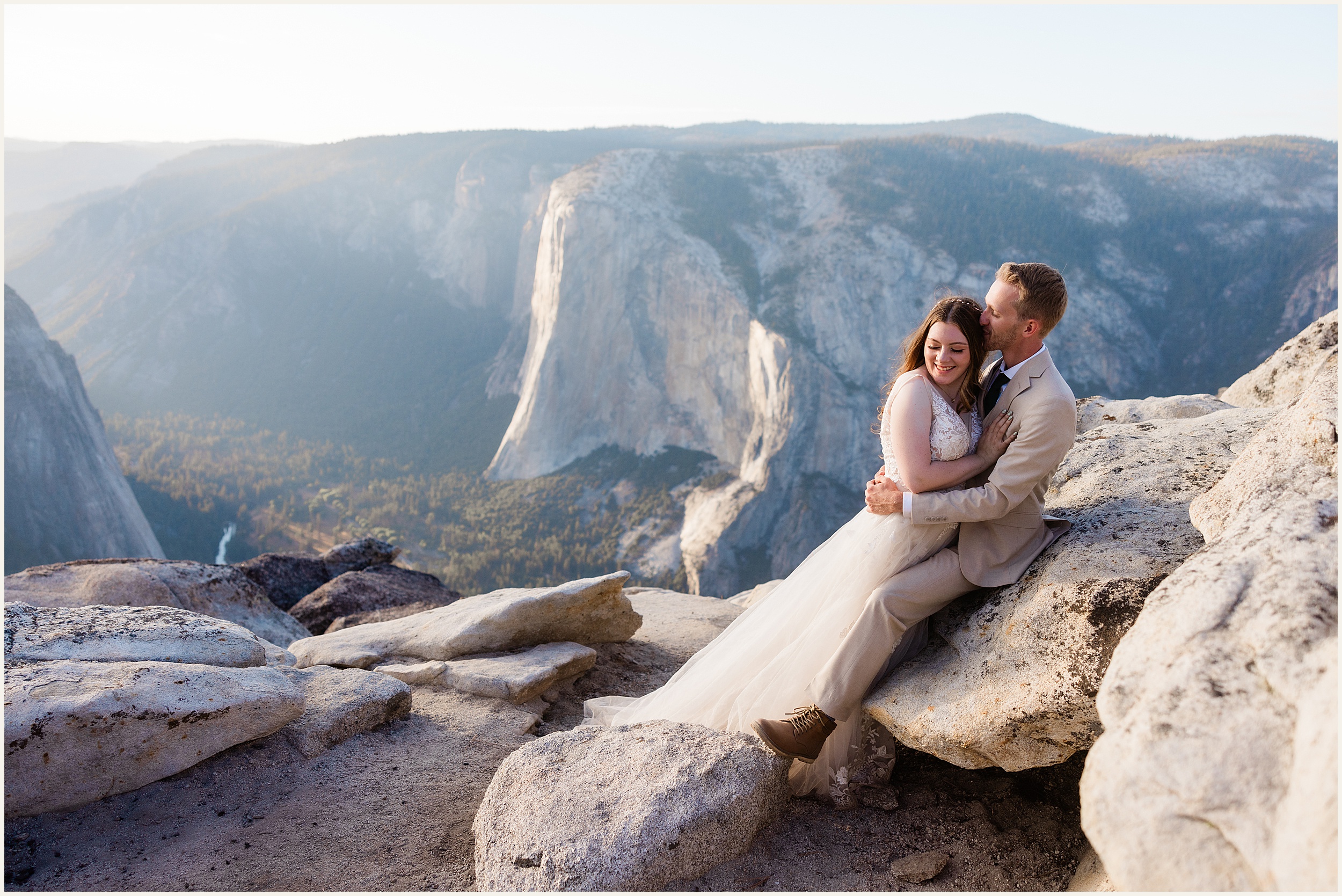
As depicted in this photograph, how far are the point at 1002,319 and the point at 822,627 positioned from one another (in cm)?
211

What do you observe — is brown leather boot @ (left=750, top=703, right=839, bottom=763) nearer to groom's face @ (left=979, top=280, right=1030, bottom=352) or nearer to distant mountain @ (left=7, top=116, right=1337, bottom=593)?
groom's face @ (left=979, top=280, right=1030, bottom=352)

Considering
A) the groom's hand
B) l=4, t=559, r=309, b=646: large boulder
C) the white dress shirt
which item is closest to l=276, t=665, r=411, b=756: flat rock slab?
l=4, t=559, r=309, b=646: large boulder

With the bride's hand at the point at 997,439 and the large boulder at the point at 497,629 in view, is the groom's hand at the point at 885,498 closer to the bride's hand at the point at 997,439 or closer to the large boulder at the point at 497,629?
the bride's hand at the point at 997,439

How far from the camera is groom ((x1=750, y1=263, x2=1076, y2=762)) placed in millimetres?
3939

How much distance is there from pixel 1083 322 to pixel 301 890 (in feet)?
190

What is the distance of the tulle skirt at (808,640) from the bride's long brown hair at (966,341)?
754mm

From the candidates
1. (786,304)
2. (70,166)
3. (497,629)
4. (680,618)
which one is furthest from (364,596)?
(70,166)

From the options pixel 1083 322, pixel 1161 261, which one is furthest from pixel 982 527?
pixel 1161 261

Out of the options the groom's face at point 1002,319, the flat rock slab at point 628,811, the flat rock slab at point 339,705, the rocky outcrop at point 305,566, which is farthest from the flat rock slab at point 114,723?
the rocky outcrop at point 305,566

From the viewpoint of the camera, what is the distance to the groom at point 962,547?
3.94 m

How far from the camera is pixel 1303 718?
209cm

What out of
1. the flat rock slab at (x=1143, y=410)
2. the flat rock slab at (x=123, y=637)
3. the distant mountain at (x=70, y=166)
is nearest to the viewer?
the flat rock slab at (x=123, y=637)

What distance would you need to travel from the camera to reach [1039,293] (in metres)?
3.96

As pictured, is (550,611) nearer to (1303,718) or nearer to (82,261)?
(1303,718)
